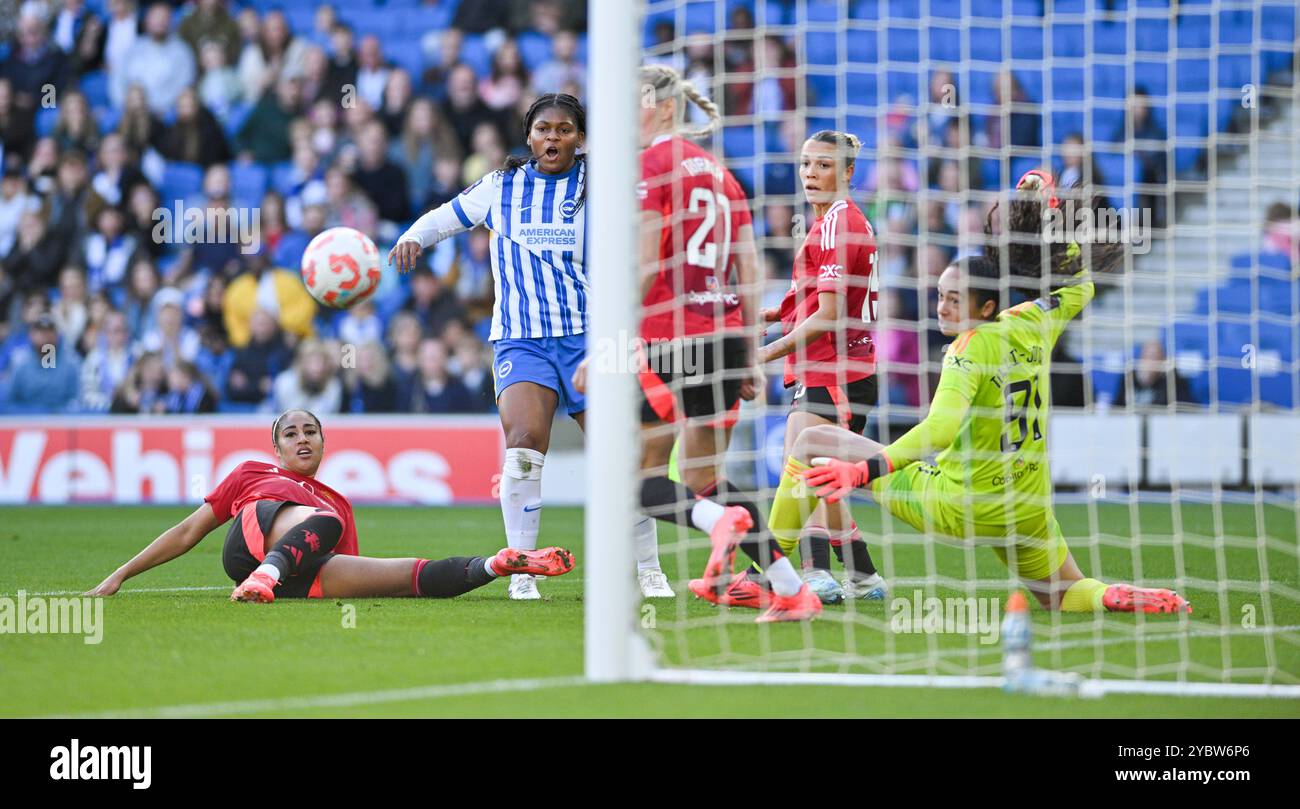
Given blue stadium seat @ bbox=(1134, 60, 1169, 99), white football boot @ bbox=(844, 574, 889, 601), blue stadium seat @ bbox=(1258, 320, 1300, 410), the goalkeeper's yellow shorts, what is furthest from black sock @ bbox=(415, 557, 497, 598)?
blue stadium seat @ bbox=(1134, 60, 1169, 99)

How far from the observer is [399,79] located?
15445 mm

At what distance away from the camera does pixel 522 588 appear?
6773 mm

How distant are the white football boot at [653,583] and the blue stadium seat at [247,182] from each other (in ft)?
31.1

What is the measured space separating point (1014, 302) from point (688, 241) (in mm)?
2224

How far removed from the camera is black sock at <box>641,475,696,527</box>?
5.35m

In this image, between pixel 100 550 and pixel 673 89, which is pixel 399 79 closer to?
pixel 100 550

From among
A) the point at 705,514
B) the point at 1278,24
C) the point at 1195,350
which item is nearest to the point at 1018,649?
the point at 705,514

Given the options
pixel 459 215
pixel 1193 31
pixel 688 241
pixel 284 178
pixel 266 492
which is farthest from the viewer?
pixel 1193 31

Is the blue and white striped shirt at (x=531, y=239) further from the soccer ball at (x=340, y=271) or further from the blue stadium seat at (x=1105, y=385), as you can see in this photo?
the blue stadium seat at (x=1105, y=385)

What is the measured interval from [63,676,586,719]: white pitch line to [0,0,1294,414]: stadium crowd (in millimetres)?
8094

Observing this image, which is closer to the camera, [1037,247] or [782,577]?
[782,577]

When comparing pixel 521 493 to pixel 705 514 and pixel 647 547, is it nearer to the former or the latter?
pixel 647 547

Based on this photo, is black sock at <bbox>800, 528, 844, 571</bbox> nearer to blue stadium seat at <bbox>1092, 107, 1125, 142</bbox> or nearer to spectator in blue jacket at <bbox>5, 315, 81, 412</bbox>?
blue stadium seat at <bbox>1092, 107, 1125, 142</bbox>

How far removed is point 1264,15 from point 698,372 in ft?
39.8
